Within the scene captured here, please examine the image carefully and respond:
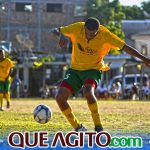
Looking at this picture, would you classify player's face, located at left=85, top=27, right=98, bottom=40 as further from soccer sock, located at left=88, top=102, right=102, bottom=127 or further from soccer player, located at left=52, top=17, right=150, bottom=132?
soccer sock, located at left=88, top=102, right=102, bottom=127

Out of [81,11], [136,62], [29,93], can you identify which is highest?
[81,11]

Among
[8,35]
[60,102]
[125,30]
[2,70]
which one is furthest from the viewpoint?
[125,30]

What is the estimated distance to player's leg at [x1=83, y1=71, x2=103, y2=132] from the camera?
1045 cm

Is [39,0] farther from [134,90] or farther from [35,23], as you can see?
[134,90]

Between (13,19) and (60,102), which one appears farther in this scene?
(13,19)

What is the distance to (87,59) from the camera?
10758 mm

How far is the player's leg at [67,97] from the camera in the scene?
10492 millimetres

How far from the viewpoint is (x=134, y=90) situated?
42.7 m

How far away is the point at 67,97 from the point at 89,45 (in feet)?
3.47

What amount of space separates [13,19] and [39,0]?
3957mm

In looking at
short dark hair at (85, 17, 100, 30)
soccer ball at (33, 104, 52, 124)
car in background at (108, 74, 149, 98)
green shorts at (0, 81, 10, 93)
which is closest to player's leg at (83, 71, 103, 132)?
short dark hair at (85, 17, 100, 30)

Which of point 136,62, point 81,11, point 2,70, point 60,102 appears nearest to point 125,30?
point 81,11

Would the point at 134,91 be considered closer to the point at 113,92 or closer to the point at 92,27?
the point at 113,92

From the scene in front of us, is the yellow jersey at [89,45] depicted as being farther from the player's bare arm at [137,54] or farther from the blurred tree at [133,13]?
the blurred tree at [133,13]
